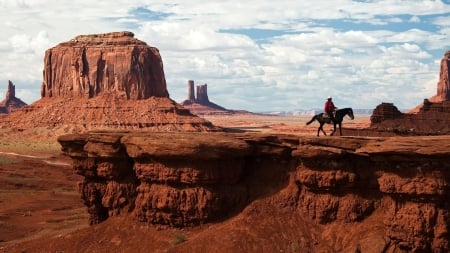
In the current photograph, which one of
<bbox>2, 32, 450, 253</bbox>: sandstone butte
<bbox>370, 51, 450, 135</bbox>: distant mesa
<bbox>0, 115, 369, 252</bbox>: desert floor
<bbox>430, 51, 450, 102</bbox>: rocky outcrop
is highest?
<bbox>430, 51, 450, 102</bbox>: rocky outcrop

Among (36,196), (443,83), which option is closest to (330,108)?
(36,196)

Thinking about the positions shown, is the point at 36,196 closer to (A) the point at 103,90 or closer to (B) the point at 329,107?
(B) the point at 329,107

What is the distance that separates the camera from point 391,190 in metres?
17.1

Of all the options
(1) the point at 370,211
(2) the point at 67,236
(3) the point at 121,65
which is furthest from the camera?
(3) the point at 121,65

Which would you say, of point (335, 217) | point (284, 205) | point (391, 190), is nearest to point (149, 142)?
point (284, 205)

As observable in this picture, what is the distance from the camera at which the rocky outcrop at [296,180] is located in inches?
650

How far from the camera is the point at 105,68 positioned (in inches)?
4409

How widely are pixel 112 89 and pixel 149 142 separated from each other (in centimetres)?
9376

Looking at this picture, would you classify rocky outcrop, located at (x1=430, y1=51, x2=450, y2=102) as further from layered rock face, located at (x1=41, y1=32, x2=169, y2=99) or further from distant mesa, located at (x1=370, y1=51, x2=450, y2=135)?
distant mesa, located at (x1=370, y1=51, x2=450, y2=135)

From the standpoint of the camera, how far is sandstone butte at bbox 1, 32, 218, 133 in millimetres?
102613

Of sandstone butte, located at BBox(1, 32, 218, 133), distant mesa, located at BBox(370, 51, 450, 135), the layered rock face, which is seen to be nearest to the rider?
distant mesa, located at BBox(370, 51, 450, 135)

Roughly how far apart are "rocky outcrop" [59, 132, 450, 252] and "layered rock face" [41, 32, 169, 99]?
90223mm

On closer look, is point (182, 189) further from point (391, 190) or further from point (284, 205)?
point (391, 190)

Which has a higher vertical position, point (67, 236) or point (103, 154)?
point (103, 154)
